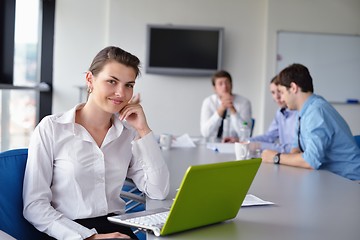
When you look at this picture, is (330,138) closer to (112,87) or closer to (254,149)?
(254,149)

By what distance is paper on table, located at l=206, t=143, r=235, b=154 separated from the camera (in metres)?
3.40

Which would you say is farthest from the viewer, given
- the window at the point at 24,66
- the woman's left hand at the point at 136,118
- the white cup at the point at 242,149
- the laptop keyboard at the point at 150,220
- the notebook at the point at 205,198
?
the window at the point at 24,66

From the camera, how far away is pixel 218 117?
14.4ft

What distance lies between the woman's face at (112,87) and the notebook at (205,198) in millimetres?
474

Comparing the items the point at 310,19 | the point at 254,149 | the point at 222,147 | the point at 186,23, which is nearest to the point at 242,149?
the point at 254,149

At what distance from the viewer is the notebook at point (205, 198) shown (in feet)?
4.33

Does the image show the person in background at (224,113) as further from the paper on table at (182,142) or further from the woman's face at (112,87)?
the woman's face at (112,87)

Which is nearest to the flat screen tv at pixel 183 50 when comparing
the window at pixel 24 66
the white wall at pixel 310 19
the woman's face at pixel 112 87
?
the white wall at pixel 310 19

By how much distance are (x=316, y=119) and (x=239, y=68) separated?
3.81 metres

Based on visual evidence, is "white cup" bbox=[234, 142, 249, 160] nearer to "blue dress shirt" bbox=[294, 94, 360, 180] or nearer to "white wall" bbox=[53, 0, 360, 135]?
"blue dress shirt" bbox=[294, 94, 360, 180]

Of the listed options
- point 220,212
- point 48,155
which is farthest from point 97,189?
point 220,212

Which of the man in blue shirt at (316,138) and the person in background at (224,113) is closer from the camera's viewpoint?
the man in blue shirt at (316,138)

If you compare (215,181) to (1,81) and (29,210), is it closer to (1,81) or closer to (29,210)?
(29,210)

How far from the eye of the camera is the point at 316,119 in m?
2.87
